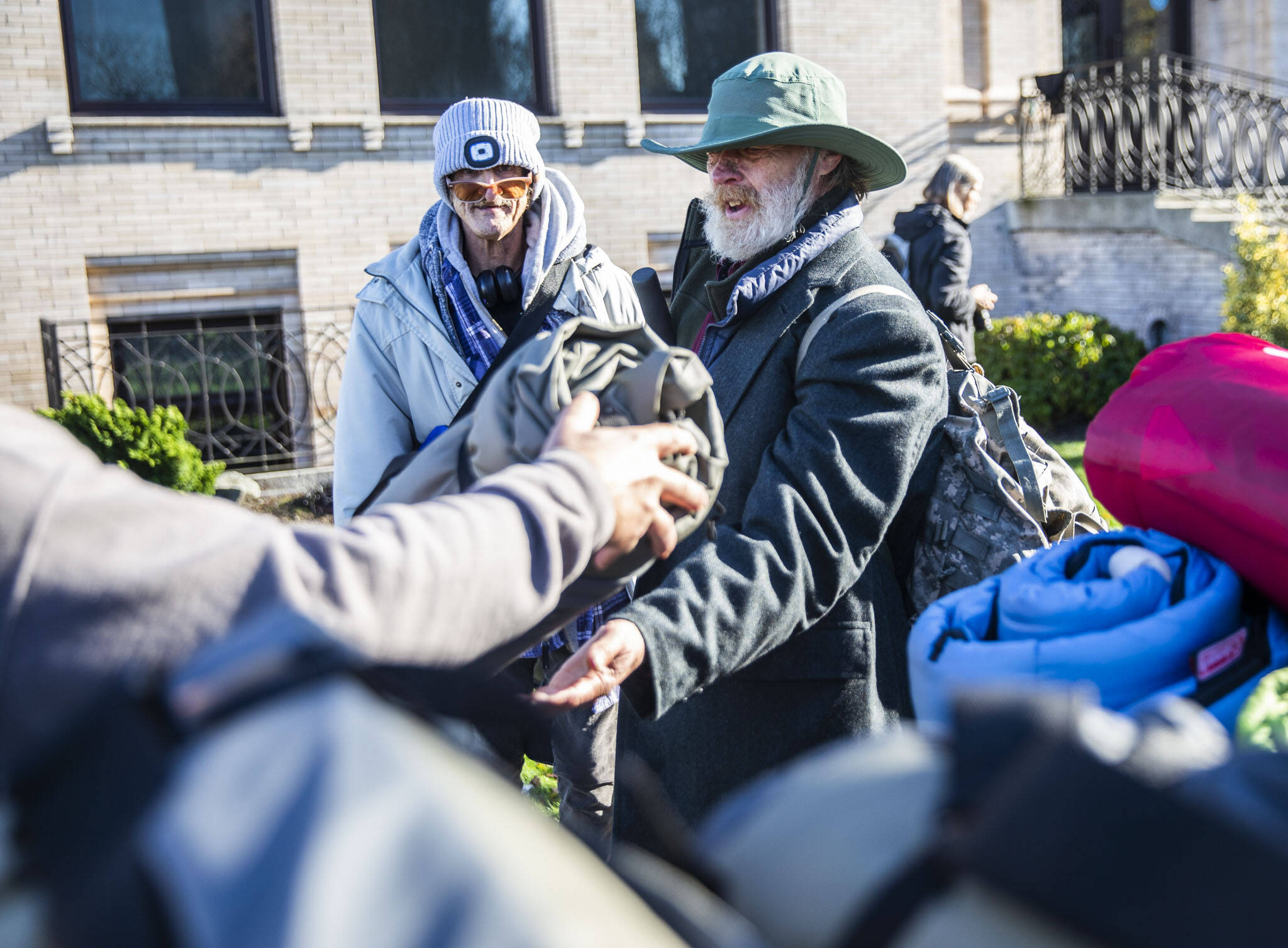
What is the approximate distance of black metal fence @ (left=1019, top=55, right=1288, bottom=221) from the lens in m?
11.3

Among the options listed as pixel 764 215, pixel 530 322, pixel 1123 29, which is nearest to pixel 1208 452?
pixel 764 215

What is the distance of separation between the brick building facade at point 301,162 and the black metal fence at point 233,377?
17 cm

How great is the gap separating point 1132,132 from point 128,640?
13.5m

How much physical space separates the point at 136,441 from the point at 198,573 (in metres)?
6.92

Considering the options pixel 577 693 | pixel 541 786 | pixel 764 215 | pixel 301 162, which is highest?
pixel 301 162

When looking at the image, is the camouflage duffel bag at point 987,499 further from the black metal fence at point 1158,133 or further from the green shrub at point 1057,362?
the black metal fence at point 1158,133

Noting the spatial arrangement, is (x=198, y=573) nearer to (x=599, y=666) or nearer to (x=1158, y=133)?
(x=599, y=666)

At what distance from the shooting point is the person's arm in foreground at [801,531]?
1848 mm

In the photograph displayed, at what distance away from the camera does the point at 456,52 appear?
402 inches

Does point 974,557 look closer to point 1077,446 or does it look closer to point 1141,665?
point 1141,665

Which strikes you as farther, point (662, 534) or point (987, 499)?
point (987, 499)

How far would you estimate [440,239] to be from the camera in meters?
3.33

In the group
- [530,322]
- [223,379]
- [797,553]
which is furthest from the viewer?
[223,379]

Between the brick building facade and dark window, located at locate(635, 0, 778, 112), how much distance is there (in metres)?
0.10
